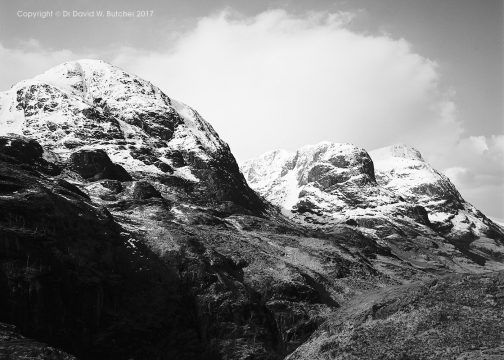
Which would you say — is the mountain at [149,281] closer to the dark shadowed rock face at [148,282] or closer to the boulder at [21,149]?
the dark shadowed rock face at [148,282]

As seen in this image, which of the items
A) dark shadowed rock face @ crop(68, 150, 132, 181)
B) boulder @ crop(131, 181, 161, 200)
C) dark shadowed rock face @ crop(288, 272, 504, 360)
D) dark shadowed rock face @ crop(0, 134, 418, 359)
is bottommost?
dark shadowed rock face @ crop(288, 272, 504, 360)

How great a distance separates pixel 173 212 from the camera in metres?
174

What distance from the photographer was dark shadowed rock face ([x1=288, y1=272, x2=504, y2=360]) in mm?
60219

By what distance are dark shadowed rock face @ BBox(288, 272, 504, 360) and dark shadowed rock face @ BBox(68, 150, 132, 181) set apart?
130253 mm

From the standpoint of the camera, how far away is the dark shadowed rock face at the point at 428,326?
198 ft

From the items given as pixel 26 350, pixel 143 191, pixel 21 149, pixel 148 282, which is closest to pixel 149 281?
pixel 148 282

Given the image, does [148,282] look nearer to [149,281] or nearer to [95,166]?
[149,281]

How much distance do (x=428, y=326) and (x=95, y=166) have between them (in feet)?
491

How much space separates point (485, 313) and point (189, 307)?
68528mm

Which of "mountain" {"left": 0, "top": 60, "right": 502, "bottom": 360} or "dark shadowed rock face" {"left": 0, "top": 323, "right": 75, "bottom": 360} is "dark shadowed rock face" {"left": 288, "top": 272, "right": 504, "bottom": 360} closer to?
"mountain" {"left": 0, "top": 60, "right": 502, "bottom": 360}

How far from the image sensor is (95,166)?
194 metres

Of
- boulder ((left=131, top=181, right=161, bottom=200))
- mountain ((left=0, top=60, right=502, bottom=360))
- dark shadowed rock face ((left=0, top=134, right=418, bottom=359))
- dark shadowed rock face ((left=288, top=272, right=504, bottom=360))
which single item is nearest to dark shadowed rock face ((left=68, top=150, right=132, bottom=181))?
boulder ((left=131, top=181, right=161, bottom=200))

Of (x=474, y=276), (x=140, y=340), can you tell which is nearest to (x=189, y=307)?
(x=140, y=340)

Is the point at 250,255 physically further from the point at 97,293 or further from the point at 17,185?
the point at 17,185
